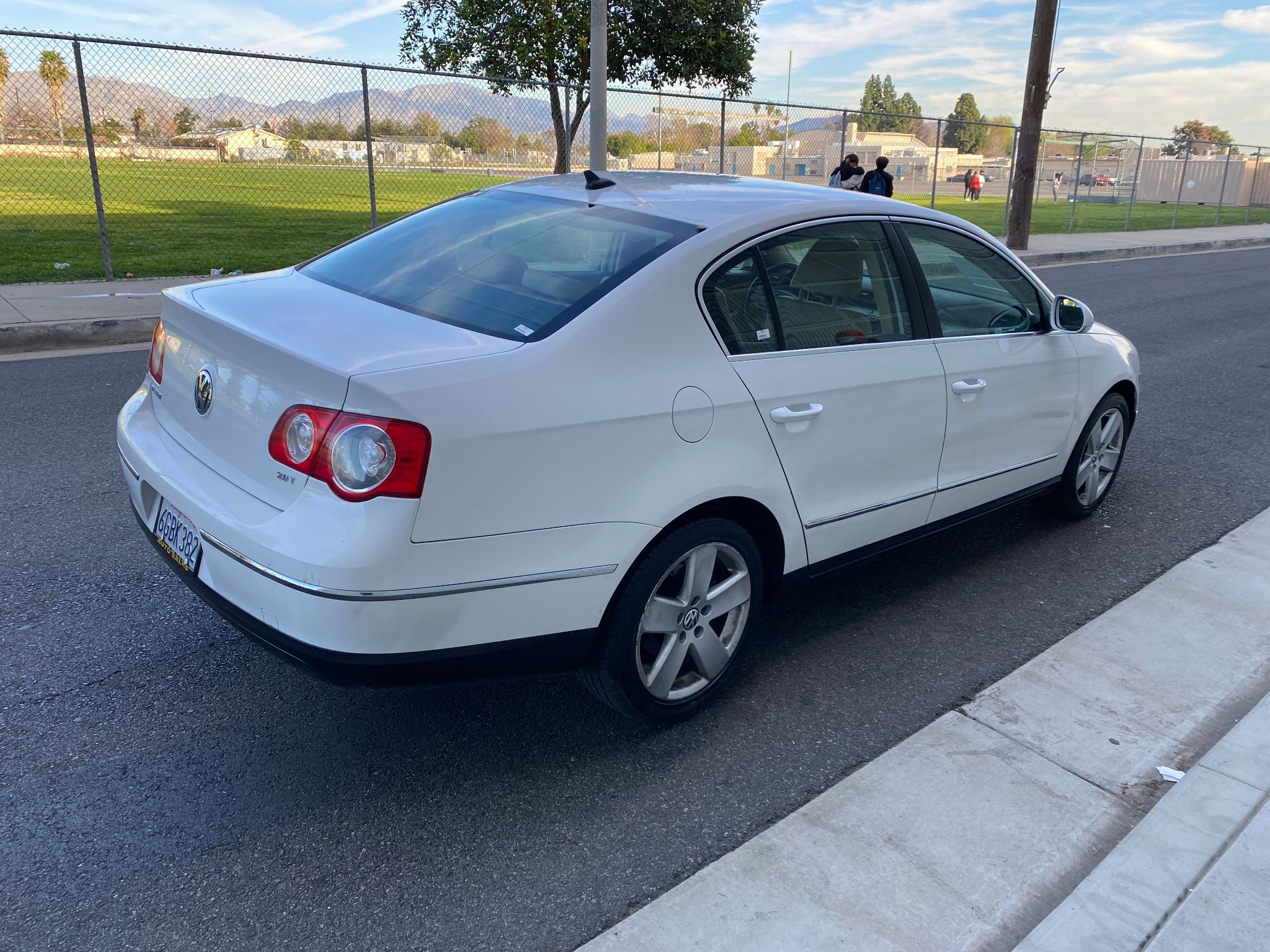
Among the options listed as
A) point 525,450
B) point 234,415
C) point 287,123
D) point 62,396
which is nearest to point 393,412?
point 525,450

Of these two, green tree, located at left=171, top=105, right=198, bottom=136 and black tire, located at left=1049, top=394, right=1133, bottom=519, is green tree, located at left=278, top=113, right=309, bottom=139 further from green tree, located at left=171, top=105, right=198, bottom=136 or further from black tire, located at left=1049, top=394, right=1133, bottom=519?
black tire, located at left=1049, top=394, right=1133, bottom=519

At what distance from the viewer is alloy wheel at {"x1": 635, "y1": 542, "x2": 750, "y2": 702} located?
2867 mm

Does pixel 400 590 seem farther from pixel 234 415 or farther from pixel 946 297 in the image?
pixel 946 297

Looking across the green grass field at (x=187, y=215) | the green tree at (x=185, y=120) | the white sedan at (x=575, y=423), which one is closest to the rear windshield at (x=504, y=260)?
the white sedan at (x=575, y=423)

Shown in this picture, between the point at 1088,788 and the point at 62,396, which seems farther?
the point at 62,396

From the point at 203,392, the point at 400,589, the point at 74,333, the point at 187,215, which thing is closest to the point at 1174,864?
the point at 400,589

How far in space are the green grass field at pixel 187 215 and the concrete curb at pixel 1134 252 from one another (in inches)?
397

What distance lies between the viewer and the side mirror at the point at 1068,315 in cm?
430

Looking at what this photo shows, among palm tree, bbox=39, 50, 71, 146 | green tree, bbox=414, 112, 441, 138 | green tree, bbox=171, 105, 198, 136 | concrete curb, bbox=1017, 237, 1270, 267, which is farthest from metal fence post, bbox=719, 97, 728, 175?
palm tree, bbox=39, 50, 71, 146

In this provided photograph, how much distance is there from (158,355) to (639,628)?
177cm

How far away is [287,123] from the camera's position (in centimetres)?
1271

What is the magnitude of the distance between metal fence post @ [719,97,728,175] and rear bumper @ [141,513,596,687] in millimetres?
14065

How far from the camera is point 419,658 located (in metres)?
2.41

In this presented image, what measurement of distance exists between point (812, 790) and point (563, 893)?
31.4 inches
